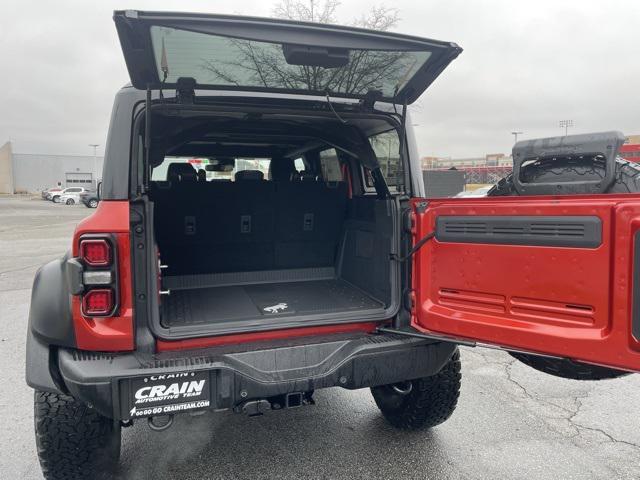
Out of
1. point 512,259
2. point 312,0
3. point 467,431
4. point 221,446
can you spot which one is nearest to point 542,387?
point 467,431

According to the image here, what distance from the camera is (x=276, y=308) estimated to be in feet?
10.4

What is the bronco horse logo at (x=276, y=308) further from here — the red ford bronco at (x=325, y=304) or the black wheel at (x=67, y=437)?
the black wheel at (x=67, y=437)

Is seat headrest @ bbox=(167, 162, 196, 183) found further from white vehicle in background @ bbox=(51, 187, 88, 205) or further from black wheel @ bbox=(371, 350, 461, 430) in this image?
white vehicle in background @ bbox=(51, 187, 88, 205)

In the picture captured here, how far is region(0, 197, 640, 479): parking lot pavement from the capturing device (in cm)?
281

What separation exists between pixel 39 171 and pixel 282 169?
77.8 meters

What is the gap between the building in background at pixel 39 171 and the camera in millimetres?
69625

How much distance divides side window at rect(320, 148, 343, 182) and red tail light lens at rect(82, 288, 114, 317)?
2.33 m

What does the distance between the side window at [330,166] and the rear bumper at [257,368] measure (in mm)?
1937

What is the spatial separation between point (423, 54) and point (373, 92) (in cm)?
39

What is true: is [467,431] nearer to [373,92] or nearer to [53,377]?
[373,92]

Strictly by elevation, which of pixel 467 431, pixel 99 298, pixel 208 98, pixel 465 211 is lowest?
pixel 467 431

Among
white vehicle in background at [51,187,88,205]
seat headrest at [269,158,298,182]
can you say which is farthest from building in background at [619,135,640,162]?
white vehicle in background at [51,187,88,205]

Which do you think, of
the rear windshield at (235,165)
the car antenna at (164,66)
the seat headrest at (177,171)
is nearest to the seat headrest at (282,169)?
the rear windshield at (235,165)

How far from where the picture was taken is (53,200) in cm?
4603
